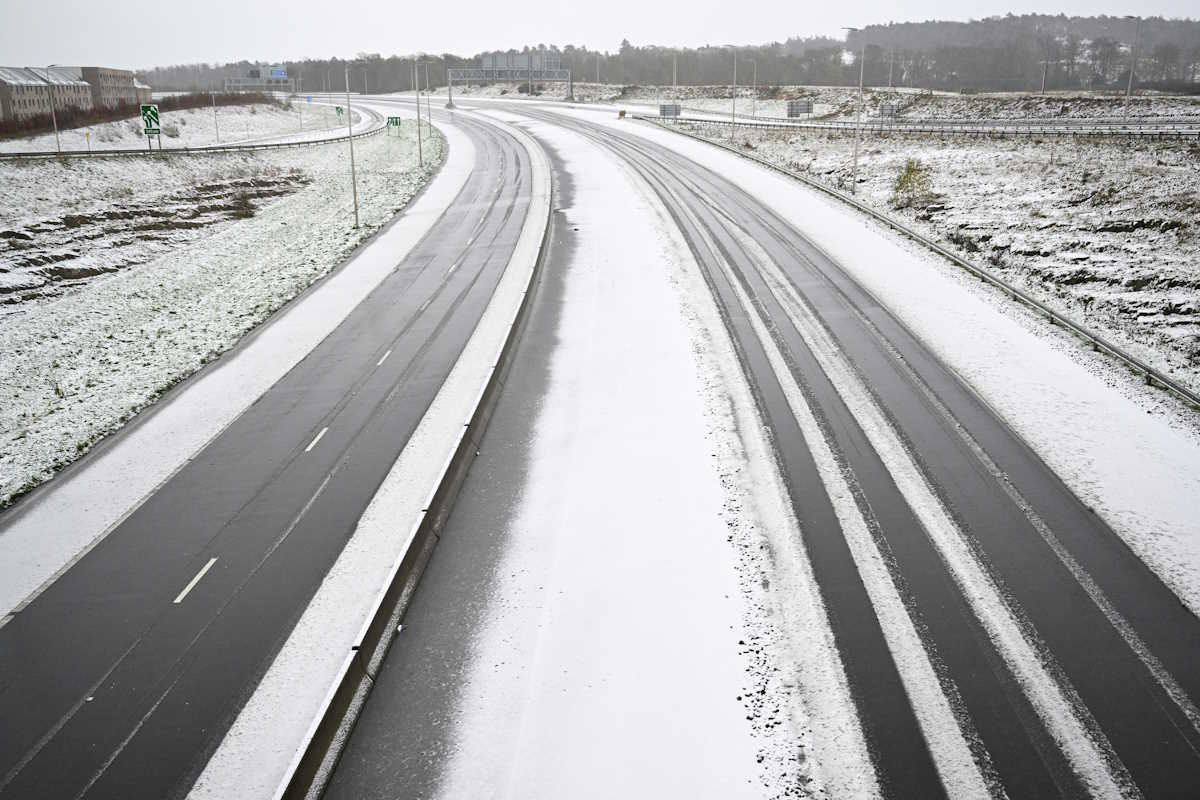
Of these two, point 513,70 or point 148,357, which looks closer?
point 148,357

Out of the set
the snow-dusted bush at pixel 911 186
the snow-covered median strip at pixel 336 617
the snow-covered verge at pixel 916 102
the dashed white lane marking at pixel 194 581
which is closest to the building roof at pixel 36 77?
the snow-covered verge at pixel 916 102

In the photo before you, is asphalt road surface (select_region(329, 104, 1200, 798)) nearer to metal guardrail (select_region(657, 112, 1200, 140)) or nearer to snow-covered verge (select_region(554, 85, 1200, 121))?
metal guardrail (select_region(657, 112, 1200, 140))

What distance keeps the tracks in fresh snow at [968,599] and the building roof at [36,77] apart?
116m

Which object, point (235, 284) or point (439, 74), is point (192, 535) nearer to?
point (235, 284)

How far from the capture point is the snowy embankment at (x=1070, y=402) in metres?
14.5

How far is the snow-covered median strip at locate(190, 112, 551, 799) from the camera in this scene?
10.2 metres

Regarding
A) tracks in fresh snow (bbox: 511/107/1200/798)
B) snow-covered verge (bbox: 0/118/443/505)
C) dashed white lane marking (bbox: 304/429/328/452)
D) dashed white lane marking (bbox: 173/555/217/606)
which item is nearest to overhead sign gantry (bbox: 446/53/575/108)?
snow-covered verge (bbox: 0/118/443/505)

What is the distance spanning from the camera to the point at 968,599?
496 inches

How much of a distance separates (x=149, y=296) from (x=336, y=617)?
2540 cm

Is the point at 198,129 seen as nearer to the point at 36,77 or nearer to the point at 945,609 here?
the point at 36,77

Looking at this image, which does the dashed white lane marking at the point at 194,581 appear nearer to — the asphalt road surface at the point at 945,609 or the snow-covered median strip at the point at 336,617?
the snow-covered median strip at the point at 336,617

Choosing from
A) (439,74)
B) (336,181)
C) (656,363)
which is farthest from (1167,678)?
(439,74)

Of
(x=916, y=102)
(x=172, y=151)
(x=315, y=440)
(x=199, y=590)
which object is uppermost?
(x=916, y=102)

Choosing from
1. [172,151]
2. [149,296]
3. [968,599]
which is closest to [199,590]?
[968,599]
